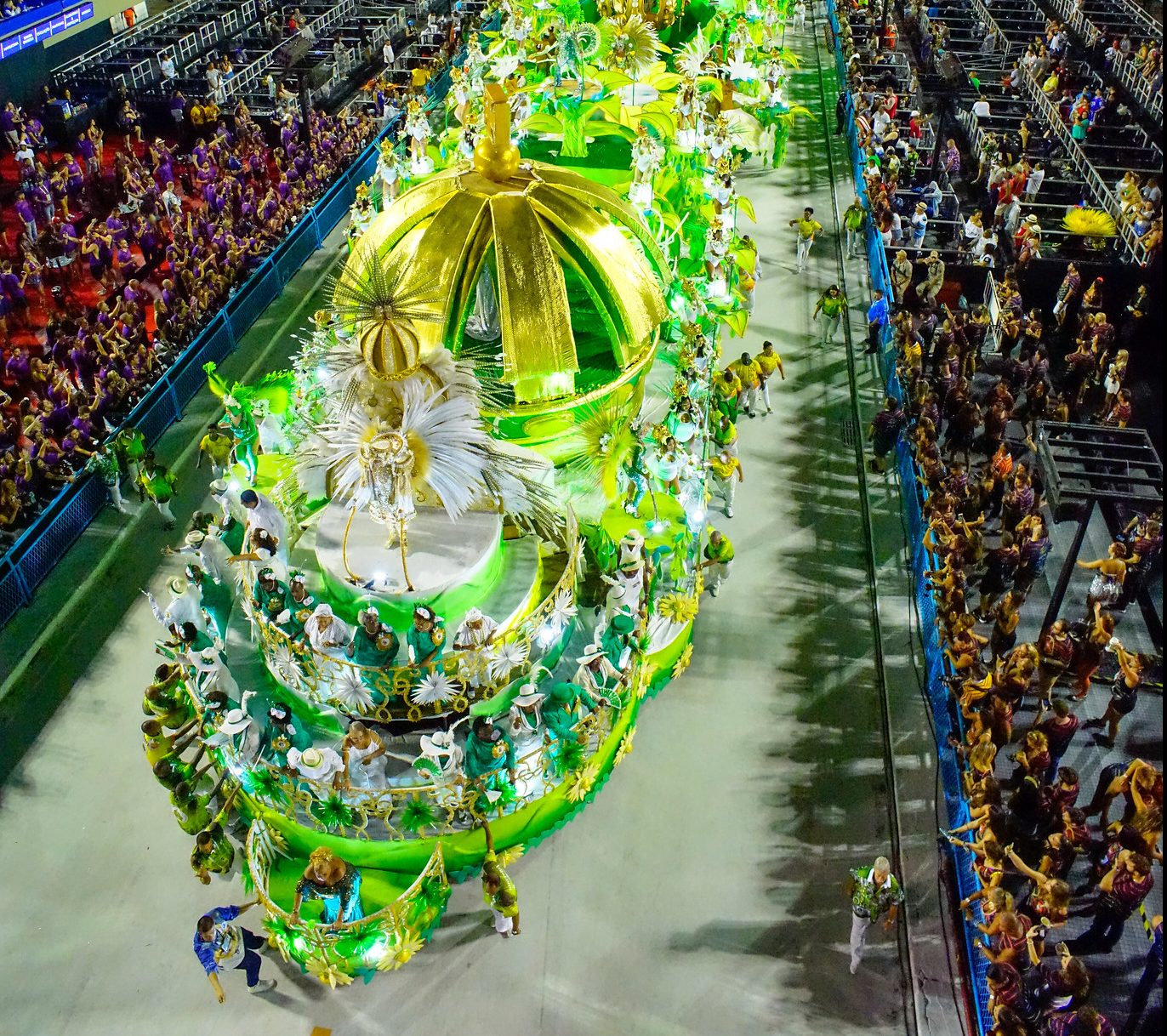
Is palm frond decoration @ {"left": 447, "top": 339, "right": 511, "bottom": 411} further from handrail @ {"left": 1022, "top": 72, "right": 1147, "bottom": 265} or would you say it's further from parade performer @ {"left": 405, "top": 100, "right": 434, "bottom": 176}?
handrail @ {"left": 1022, "top": 72, "right": 1147, "bottom": 265}

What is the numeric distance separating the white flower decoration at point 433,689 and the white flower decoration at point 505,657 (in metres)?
0.45

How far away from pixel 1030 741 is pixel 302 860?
7.54m

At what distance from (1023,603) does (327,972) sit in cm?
1005

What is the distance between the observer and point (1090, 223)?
2220cm

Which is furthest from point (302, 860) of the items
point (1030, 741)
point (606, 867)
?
point (1030, 741)

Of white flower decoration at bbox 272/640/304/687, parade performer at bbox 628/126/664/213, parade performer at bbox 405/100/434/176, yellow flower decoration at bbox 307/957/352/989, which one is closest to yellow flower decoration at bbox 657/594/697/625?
white flower decoration at bbox 272/640/304/687

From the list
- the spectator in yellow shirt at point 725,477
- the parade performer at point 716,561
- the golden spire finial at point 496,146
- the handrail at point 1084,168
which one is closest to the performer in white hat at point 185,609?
the golden spire finial at point 496,146

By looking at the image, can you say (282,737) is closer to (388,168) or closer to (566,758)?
(566,758)

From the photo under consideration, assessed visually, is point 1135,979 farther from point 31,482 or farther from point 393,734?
point 31,482

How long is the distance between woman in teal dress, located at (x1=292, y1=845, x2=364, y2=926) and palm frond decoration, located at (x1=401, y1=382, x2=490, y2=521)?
3.39 m

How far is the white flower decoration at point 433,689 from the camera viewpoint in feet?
32.4

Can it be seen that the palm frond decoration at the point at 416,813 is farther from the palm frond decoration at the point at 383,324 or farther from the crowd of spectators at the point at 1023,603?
the crowd of spectators at the point at 1023,603

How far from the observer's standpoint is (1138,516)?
14.1m

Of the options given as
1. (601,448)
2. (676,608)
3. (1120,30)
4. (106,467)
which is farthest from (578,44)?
(1120,30)
